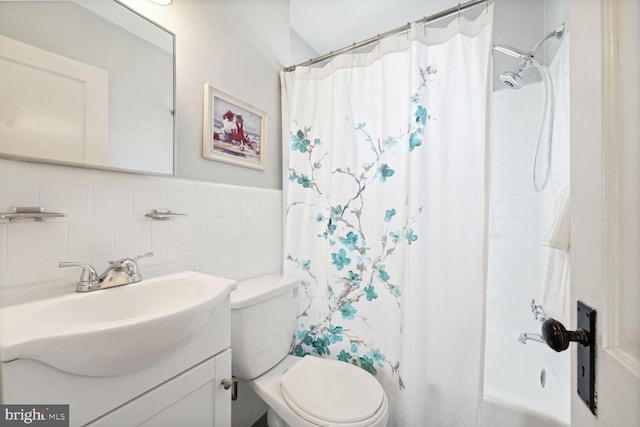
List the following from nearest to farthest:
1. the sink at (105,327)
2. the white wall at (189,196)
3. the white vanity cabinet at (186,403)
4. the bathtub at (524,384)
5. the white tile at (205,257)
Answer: the sink at (105,327), the white vanity cabinet at (186,403), the white wall at (189,196), the bathtub at (524,384), the white tile at (205,257)

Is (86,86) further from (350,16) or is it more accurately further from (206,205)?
(350,16)

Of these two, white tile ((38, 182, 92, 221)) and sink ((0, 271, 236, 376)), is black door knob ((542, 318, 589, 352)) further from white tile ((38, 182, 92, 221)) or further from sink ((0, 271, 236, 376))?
white tile ((38, 182, 92, 221))

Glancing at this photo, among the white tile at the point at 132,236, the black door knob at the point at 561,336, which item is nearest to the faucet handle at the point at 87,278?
the white tile at the point at 132,236

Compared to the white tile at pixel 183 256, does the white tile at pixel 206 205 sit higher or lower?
higher

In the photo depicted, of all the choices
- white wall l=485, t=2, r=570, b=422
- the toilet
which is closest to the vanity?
the toilet

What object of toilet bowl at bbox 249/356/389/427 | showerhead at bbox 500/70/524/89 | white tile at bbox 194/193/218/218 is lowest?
toilet bowl at bbox 249/356/389/427

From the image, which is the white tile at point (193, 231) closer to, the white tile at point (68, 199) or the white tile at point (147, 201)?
the white tile at point (147, 201)

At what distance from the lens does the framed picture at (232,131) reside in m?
1.27

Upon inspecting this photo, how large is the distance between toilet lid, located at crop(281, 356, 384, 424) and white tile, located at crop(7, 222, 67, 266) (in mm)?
924

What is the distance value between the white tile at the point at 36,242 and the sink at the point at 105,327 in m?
0.13

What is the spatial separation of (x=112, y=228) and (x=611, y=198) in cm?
124

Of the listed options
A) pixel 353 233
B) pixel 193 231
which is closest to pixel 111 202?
pixel 193 231

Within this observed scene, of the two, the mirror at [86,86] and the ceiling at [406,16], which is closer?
the mirror at [86,86]

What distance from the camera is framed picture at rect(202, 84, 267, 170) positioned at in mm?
1271
